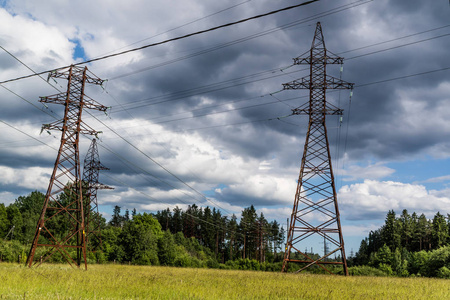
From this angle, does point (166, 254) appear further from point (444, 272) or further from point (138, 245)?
point (444, 272)

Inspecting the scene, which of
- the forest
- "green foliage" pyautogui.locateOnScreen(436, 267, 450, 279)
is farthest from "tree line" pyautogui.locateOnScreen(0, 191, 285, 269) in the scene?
"green foliage" pyautogui.locateOnScreen(436, 267, 450, 279)

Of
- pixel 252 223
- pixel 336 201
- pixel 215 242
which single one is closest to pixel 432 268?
pixel 336 201

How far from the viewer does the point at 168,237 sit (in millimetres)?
63656

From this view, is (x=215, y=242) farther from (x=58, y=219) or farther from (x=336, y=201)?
(x=336, y=201)

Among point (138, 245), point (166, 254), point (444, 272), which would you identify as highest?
point (138, 245)

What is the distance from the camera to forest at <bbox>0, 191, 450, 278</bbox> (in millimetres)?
50875

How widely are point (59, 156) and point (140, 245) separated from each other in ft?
97.9

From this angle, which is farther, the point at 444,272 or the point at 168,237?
the point at 168,237

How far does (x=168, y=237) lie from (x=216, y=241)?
56289 millimetres

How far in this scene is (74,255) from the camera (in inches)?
1652

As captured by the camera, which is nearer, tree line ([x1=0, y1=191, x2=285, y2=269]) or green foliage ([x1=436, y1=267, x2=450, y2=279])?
green foliage ([x1=436, y1=267, x2=450, y2=279])

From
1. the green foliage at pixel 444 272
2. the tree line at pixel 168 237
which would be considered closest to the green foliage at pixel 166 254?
the tree line at pixel 168 237

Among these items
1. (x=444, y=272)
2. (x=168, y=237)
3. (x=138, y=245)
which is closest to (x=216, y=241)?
(x=168, y=237)

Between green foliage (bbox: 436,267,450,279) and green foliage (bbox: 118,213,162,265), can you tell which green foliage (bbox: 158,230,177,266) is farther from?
green foliage (bbox: 436,267,450,279)
